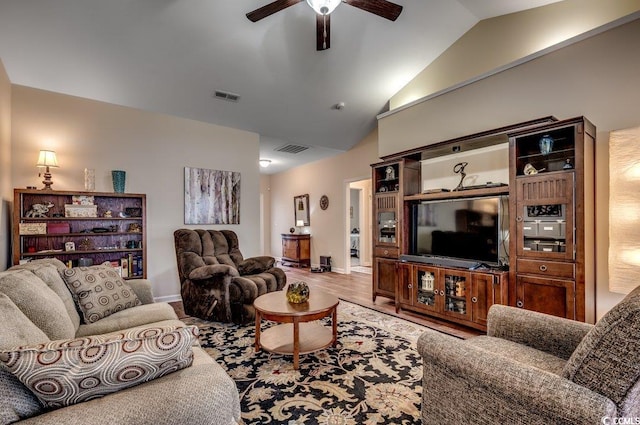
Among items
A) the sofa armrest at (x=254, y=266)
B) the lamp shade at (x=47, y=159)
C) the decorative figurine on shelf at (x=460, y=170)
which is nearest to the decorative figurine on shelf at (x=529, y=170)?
the decorative figurine on shelf at (x=460, y=170)

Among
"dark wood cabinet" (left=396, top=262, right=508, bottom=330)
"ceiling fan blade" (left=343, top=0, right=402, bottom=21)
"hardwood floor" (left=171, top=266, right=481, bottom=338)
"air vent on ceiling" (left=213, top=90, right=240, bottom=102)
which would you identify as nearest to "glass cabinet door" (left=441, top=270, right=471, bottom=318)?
"dark wood cabinet" (left=396, top=262, right=508, bottom=330)

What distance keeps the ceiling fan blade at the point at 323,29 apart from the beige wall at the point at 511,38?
2130mm

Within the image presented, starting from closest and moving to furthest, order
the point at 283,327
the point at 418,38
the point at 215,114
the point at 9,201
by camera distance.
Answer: the point at 283,327 < the point at 9,201 < the point at 418,38 < the point at 215,114

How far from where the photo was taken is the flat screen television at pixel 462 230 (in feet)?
10.4

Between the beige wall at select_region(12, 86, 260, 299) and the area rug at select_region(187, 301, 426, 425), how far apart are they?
2.01 metres

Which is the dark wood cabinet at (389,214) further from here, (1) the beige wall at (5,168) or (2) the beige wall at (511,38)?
(1) the beige wall at (5,168)

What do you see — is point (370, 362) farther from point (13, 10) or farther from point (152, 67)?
point (13, 10)

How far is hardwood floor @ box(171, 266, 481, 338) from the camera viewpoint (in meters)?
3.29

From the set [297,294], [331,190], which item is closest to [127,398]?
[297,294]

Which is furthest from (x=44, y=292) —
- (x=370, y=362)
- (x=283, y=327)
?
(x=370, y=362)

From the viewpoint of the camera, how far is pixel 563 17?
123 inches

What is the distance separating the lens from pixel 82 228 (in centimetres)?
388

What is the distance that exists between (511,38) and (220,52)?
11.2ft

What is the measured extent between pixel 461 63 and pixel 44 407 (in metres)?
4.83
